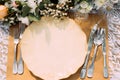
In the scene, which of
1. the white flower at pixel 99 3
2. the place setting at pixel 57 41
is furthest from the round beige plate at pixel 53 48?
the white flower at pixel 99 3

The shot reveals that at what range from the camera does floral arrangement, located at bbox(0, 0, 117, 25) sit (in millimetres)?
969

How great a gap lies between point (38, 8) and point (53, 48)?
0.15m

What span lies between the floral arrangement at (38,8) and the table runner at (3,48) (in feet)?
0.15

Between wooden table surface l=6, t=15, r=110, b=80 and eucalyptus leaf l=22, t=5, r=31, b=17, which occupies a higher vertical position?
eucalyptus leaf l=22, t=5, r=31, b=17

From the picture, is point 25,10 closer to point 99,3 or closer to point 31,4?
point 31,4

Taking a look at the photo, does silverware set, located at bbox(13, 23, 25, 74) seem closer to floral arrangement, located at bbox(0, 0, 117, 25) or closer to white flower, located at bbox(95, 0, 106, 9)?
floral arrangement, located at bbox(0, 0, 117, 25)

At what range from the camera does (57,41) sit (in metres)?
0.96

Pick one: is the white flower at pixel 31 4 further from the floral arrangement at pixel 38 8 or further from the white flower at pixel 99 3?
the white flower at pixel 99 3

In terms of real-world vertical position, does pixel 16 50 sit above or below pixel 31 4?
below

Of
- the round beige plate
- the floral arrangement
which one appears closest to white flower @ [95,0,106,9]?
the floral arrangement

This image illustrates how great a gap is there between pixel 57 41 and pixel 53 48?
1.1 inches

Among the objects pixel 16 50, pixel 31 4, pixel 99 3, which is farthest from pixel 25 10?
pixel 99 3

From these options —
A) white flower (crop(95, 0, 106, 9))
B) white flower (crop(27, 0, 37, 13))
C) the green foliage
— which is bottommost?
the green foliage

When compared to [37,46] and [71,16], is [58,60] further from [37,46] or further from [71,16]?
[71,16]
